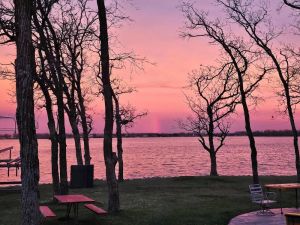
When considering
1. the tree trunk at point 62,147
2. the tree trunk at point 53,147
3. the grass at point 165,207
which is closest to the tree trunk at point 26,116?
the grass at point 165,207

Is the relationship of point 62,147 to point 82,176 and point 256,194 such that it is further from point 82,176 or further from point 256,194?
point 82,176

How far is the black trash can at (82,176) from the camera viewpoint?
2677 centimetres

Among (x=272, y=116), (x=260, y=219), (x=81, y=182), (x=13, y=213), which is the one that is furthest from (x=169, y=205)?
(x=272, y=116)

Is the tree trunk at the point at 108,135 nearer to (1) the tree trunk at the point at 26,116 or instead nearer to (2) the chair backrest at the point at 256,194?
(2) the chair backrest at the point at 256,194

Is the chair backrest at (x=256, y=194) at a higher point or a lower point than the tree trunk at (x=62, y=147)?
lower

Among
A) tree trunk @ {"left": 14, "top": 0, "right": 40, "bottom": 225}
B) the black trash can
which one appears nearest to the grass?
the black trash can

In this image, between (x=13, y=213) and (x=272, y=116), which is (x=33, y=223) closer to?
(x=13, y=213)

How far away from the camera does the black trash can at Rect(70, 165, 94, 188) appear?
26.8 metres

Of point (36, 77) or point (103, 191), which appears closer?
point (36, 77)

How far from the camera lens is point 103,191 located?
2495 centimetres

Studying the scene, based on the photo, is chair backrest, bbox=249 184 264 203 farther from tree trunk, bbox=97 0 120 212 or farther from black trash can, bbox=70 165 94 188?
black trash can, bbox=70 165 94 188

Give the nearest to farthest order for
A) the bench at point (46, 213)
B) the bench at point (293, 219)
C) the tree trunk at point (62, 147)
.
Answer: the bench at point (293, 219), the bench at point (46, 213), the tree trunk at point (62, 147)

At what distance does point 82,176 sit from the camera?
88.7 ft

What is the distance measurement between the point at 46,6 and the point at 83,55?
18.0 m
